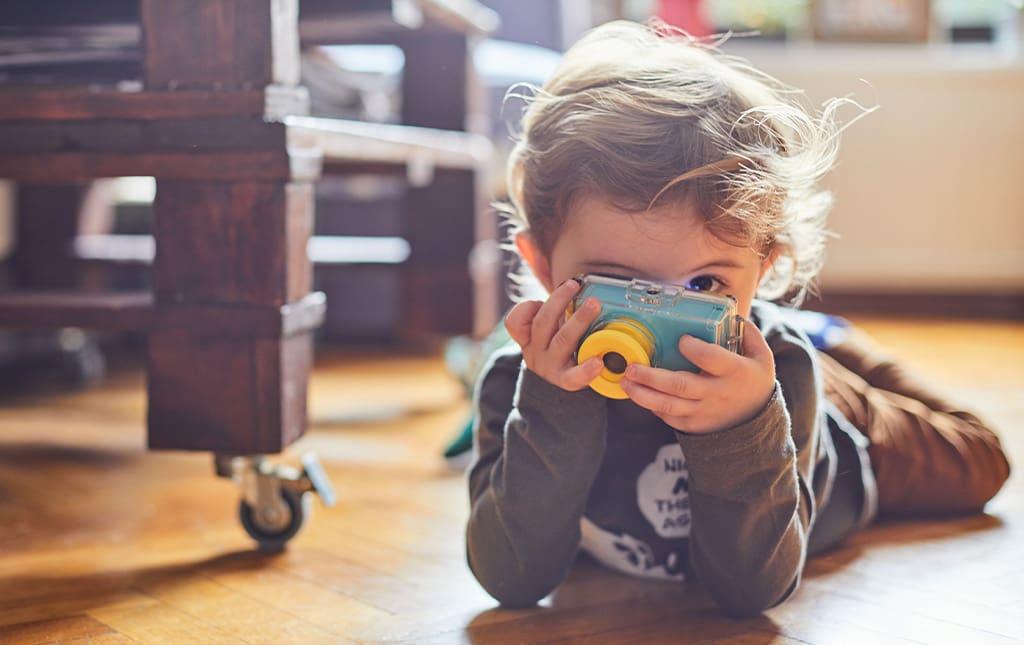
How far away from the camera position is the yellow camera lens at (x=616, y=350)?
23.8 inches

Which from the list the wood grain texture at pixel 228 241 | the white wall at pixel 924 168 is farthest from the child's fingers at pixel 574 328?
the white wall at pixel 924 168

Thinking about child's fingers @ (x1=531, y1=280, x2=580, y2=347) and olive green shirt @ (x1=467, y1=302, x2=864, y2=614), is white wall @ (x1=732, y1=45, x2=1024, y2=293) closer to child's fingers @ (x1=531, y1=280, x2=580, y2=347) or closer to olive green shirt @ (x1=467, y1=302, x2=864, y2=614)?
olive green shirt @ (x1=467, y1=302, x2=864, y2=614)

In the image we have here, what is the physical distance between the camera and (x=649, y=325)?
0.61 m

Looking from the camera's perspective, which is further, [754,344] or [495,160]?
[495,160]

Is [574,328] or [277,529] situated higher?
[574,328]

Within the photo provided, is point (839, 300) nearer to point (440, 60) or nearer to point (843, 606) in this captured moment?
point (440, 60)

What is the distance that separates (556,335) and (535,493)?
12 cm

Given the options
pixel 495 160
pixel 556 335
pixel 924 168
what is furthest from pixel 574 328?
pixel 924 168

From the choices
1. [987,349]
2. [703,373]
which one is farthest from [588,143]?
[987,349]

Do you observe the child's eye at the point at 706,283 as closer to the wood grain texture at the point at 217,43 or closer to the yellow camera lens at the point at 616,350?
the yellow camera lens at the point at 616,350

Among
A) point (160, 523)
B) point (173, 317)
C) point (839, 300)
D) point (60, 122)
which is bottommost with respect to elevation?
point (839, 300)

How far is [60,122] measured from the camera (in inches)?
33.8

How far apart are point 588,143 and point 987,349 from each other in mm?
1729

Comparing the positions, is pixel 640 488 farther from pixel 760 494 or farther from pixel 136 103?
pixel 136 103
